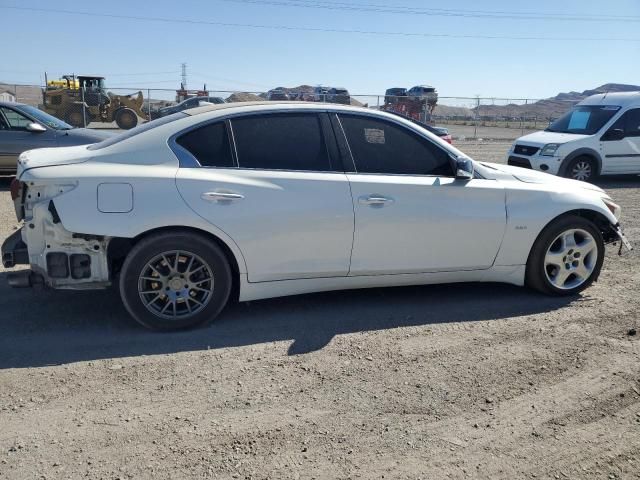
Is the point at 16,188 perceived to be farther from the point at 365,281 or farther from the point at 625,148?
the point at 625,148

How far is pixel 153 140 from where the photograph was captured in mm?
4312

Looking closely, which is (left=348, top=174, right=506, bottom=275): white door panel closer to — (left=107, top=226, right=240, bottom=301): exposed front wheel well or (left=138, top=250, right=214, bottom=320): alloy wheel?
(left=107, top=226, right=240, bottom=301): exposed front wheel well

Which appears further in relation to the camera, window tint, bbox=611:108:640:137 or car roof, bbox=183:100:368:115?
window tint, bbox=611:108:640:137

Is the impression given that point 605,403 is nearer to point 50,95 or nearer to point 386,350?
point 386,350

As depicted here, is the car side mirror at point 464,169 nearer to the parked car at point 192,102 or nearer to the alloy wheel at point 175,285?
the alloy wheel at point 175,285

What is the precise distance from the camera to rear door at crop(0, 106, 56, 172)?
9867 mm

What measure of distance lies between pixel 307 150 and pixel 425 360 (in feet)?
Answer: 6.03

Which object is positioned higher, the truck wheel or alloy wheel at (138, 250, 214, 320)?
the truck wheel

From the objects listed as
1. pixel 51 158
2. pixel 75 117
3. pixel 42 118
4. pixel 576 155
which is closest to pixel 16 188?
pixel 51 158

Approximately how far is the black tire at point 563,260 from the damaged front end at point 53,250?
350 centimetres

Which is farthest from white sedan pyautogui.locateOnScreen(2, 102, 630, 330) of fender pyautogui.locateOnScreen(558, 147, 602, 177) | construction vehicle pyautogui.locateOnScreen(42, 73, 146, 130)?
construction vehicle pyautogui.locateOnScreen(42, 73, 146, 130)

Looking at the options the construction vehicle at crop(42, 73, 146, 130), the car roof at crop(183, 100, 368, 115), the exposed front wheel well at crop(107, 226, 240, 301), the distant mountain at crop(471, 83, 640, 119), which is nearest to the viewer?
the exposed front wheel well at crop(107, 226, 240, 301)

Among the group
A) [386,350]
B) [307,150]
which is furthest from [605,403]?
[307,150]

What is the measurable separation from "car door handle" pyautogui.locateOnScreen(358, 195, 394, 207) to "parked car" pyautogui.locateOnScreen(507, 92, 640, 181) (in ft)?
28.2
